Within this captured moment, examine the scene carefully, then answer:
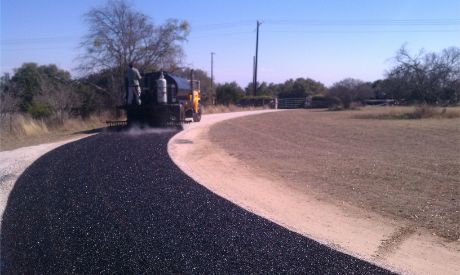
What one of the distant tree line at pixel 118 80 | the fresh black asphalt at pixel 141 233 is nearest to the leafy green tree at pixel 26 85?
the distant tree line at pixel 118 80

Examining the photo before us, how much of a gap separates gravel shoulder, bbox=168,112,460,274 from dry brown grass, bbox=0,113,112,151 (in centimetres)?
877

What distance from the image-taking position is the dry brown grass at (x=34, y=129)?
58.8ft

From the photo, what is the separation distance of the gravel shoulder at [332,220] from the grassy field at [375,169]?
28cm

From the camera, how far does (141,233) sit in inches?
246

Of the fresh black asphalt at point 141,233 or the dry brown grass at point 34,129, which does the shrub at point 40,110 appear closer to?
the dry brown grass at point 34,129

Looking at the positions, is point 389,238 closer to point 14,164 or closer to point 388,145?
point 14,164

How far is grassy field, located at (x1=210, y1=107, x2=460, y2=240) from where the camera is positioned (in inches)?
318

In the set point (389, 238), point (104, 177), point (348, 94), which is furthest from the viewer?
point (348, 94)

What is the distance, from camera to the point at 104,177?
9695 millimetres

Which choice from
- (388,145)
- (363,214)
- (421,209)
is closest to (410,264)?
(363,214)

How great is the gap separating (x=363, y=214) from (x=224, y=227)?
2548 millimetres

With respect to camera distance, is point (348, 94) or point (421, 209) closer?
point (421, 209)

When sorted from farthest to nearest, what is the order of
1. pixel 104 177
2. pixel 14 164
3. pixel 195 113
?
1. pixel 195 113
2. pixel 14 164
3. pixel 104 177

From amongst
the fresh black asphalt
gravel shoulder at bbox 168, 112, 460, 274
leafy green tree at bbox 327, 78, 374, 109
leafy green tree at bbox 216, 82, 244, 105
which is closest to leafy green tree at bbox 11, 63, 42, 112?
gravel shoulder at bbox 168, 112, 460, 274
